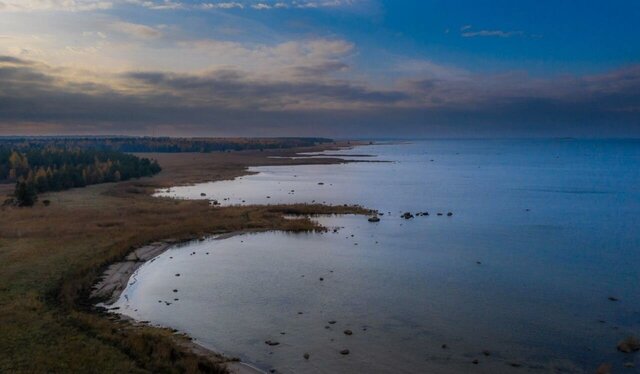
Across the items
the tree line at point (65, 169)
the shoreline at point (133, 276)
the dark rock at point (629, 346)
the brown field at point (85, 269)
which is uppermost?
the tree line at point (65, 169)

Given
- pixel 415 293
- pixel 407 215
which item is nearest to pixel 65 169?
pixel 407 215

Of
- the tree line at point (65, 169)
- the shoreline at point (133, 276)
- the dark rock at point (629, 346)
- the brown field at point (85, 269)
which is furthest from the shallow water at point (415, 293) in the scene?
the tree line at point (65, 169)

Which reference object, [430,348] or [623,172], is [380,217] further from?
[623,172]

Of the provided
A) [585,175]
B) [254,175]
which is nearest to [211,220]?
[254,175]

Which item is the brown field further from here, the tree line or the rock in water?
the tree line

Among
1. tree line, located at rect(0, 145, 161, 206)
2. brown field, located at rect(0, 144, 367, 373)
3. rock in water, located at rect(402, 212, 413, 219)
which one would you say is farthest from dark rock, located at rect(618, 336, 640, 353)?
tree line, located at rect(0, 145, 161, 206)

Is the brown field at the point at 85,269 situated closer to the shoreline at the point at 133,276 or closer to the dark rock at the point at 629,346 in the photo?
the shoreline at the point at 133,276
